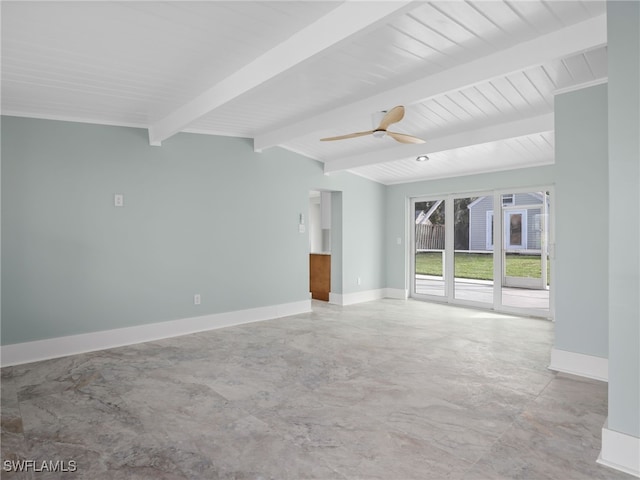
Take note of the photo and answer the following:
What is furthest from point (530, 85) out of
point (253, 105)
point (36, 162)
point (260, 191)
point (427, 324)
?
point (36, 162)

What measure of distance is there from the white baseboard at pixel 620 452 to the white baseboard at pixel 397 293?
5.51 m

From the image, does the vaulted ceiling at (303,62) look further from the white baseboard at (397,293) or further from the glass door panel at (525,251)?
the white baseboard at (397,293)

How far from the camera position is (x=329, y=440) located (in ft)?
7.87

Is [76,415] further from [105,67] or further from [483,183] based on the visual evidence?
[483,183]

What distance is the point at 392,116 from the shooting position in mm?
3561

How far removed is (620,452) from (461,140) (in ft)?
12.1

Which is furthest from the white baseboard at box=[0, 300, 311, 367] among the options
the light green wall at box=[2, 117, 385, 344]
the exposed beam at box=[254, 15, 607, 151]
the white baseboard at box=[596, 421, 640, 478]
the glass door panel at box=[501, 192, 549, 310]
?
the white baseboard at box=[596, 421, 640, 478]

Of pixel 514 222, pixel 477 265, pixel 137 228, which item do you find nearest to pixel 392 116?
pixel 137 228

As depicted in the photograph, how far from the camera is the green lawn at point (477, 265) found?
20.2ft

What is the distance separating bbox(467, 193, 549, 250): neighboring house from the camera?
6.07 meters

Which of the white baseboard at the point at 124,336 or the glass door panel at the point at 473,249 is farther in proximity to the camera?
the glass door panel at the point at 473,249

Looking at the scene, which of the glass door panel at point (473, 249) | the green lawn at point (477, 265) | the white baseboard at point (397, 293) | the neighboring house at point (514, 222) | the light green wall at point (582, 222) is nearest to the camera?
the light green wall at point (582, 222)

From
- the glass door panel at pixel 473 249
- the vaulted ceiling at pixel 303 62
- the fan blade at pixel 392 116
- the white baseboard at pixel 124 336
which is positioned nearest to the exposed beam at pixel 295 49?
the vaulted ceiling at pixel 303 62

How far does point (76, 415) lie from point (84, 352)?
170 centimetres
